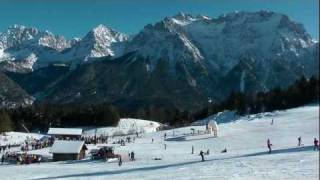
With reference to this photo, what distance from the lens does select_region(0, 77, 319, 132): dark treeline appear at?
5595 inches

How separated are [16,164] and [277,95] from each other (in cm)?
8890

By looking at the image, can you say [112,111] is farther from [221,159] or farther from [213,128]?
[221,159]

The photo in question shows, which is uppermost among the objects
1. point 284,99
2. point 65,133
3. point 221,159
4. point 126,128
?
point 284,99

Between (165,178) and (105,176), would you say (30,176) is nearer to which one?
(105,176)

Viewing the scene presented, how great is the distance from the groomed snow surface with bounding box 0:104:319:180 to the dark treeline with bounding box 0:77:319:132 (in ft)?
100

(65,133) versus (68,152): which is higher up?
(65,133)

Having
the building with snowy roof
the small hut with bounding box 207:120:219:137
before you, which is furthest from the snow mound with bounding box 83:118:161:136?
the small hut with bounding box 207:120:219:137

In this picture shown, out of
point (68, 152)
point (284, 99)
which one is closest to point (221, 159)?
point (68, 152)

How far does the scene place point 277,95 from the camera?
5822 inches

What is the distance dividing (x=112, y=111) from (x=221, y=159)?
340ft

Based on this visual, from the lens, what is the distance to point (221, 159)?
5506cm

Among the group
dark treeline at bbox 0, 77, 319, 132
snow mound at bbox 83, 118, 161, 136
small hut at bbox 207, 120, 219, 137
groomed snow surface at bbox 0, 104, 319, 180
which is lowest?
groomed snow surface at bbox 0, 104, 319, 180

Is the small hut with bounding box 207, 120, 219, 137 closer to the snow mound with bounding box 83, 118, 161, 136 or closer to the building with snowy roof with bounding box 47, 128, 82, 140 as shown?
the building with snowy roof with bounding box 47, 128, 82, 140

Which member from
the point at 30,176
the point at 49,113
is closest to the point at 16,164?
the point at 30,176
